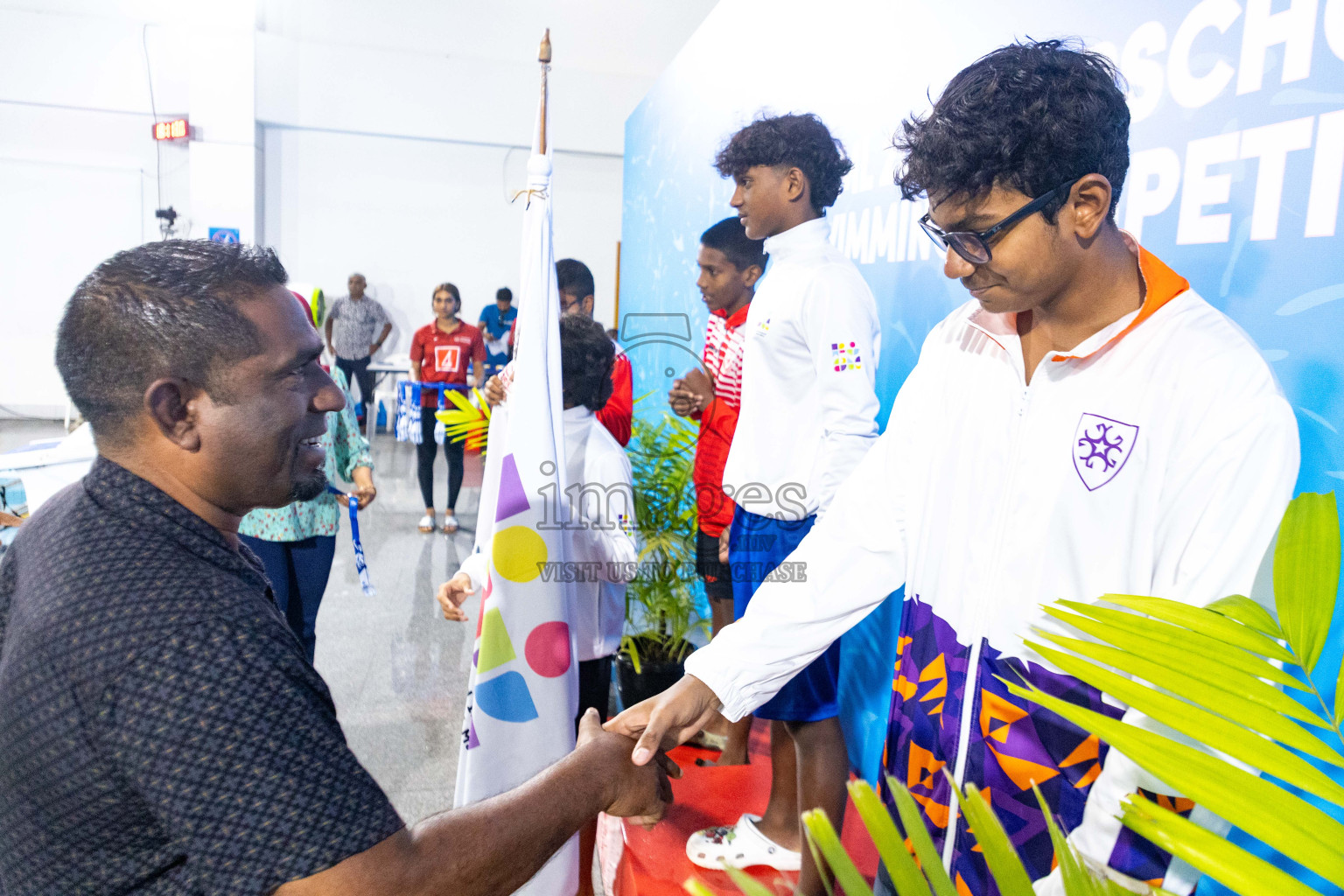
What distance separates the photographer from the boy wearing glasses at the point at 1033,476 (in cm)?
94

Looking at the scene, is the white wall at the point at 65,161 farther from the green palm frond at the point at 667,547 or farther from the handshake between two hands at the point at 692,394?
the handshake between two hands at the point at 692,394

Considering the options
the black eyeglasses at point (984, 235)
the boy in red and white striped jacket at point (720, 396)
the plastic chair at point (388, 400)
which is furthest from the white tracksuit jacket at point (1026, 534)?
the plastic chair at point (388, 400)

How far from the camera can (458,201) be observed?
10.7 m

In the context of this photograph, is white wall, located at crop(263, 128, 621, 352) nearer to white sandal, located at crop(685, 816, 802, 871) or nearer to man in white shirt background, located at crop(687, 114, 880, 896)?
man in white shirt background, located at crop(687, 114, 880, 896)

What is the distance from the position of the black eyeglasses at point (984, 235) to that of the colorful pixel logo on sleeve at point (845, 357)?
0.92m

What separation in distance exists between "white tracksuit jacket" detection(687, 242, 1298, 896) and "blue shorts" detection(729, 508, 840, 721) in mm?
703

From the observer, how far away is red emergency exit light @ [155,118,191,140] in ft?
32.0

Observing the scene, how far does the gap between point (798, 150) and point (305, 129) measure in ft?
31.3

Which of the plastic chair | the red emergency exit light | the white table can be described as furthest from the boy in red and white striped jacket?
the red emergency exit light

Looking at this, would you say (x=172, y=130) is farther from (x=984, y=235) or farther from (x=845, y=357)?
(x=984, y=235)

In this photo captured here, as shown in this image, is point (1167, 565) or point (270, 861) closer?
point (270, 861)

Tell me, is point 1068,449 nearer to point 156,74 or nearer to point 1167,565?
point 1167,565

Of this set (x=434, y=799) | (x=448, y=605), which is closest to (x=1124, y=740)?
(x=448, y=605)

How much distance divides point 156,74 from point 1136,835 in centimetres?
1204
